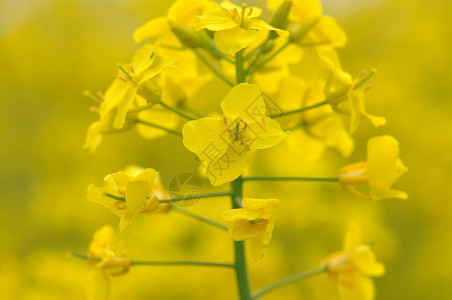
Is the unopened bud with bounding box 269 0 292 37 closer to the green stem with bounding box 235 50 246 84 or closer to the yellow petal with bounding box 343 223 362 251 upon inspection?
the green stem with bounding box 235 50 246 84

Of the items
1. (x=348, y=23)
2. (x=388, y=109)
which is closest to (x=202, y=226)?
(x=388, y=109)

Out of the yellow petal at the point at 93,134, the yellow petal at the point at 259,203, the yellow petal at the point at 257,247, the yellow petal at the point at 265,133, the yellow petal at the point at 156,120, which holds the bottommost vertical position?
the yellow petal at the point at 257,247

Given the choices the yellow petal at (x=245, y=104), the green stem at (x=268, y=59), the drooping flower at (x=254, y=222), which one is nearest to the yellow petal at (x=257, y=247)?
the drooping flower at (x=254, y=222)

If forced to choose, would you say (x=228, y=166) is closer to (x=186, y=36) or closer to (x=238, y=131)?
(x=238, y=131)

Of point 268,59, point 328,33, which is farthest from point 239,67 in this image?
point 328,33

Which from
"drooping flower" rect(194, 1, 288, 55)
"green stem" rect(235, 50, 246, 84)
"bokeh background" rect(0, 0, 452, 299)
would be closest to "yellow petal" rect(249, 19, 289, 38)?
"drooping flower" rect(194, 1, 288, 55)

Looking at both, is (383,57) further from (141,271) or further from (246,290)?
(246,290)

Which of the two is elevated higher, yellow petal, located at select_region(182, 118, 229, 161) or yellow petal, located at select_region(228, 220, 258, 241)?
yellow petal, located at select_region(182, 118, 229, 161)

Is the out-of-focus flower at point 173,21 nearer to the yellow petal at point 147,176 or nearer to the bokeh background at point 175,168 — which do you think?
the yellow petal at point 147,176

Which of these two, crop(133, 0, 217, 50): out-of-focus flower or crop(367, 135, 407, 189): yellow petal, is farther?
crop(133, 0, 217, 50): out-of-focus flower
